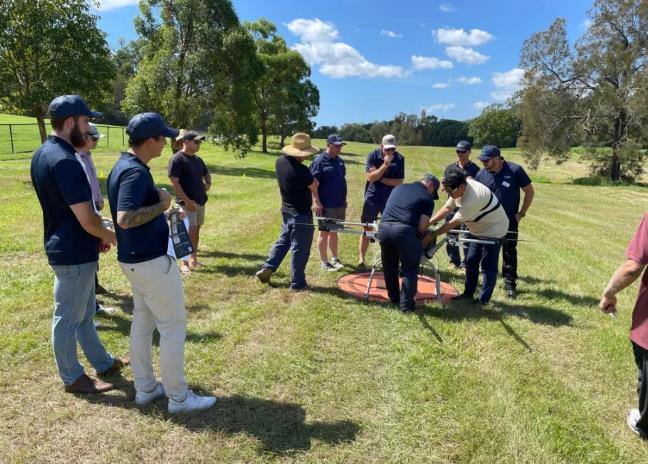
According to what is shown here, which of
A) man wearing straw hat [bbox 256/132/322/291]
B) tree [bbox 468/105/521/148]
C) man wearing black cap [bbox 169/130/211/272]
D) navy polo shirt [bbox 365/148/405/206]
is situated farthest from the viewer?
tree [bbox 468/105/521/148]

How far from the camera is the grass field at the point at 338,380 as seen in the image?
10.7 feet

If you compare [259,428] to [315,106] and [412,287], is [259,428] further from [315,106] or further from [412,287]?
[315,106]

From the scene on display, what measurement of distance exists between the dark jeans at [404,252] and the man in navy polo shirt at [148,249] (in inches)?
115

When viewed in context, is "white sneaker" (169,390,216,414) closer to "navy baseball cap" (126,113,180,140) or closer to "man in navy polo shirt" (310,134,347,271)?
"navy baseball cap" (126,113,180,140)

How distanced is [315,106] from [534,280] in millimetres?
39008

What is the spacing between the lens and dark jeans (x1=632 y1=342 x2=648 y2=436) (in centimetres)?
331

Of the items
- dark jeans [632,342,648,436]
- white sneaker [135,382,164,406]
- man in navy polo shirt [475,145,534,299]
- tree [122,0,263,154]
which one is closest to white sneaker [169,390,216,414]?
white sneaker [135,382,164,406]

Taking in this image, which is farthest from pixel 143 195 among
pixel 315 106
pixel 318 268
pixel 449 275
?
pixel 315 106

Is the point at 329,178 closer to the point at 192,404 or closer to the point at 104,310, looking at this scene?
the point at 104,310

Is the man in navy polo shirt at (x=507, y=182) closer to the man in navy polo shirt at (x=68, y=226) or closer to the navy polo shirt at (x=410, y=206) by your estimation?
the navy polo shirt at (x=410, y=206)

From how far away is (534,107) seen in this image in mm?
30953

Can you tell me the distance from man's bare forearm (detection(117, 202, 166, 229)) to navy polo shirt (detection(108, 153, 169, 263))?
0.09ft

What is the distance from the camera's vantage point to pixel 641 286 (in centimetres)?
326

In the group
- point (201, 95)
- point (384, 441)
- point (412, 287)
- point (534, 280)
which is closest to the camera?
point (384, 441)
